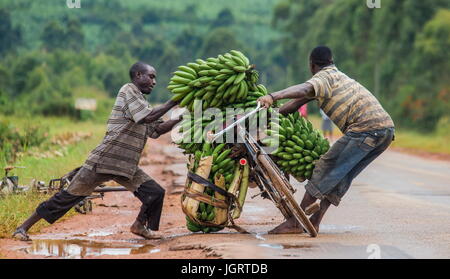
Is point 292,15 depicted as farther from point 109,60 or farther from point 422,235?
point 422,235

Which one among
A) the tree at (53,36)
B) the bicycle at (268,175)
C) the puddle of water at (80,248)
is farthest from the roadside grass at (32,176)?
the tree at (53,36)

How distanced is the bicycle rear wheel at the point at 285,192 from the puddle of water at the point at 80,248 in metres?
1.26

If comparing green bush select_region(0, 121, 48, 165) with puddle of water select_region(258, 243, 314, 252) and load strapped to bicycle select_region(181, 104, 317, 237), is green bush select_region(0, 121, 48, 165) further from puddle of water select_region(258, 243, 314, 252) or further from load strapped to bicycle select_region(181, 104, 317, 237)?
puddle of water select_region(258, 243, 314, 252)

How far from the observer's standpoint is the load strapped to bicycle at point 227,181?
25.1 ft

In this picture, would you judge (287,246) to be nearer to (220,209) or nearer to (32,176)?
(220,209)

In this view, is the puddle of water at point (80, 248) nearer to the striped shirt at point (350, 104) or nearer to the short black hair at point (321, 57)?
the striped shirt at point (350, 104)

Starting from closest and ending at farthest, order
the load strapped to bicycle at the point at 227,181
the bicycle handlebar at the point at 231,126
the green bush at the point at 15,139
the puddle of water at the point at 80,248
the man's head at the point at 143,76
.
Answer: the puddle of water at the point at 80,248, the bicycle handlebar at the point at 231,126, the load strapped to bicycle at the point at 227,181, the man's head at the point at 143,76, the green bush at the point at 15,139

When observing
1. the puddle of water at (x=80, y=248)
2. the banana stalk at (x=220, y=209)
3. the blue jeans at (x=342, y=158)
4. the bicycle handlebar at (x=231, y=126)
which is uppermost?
the bicycle handlebar at (x=231, y=126)

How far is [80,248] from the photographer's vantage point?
7.62 meters

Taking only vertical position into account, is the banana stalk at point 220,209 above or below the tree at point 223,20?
below

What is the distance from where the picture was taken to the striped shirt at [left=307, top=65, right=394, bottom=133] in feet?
25.5

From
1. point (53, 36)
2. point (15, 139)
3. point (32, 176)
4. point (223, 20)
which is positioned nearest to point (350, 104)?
point (32, 176)

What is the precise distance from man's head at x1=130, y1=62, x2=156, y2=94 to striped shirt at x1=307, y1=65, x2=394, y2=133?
5.18ft

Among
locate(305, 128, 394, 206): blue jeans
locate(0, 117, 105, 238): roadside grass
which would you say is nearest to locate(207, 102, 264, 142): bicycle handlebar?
locate(305, 128, 394, 206): blue jeans
